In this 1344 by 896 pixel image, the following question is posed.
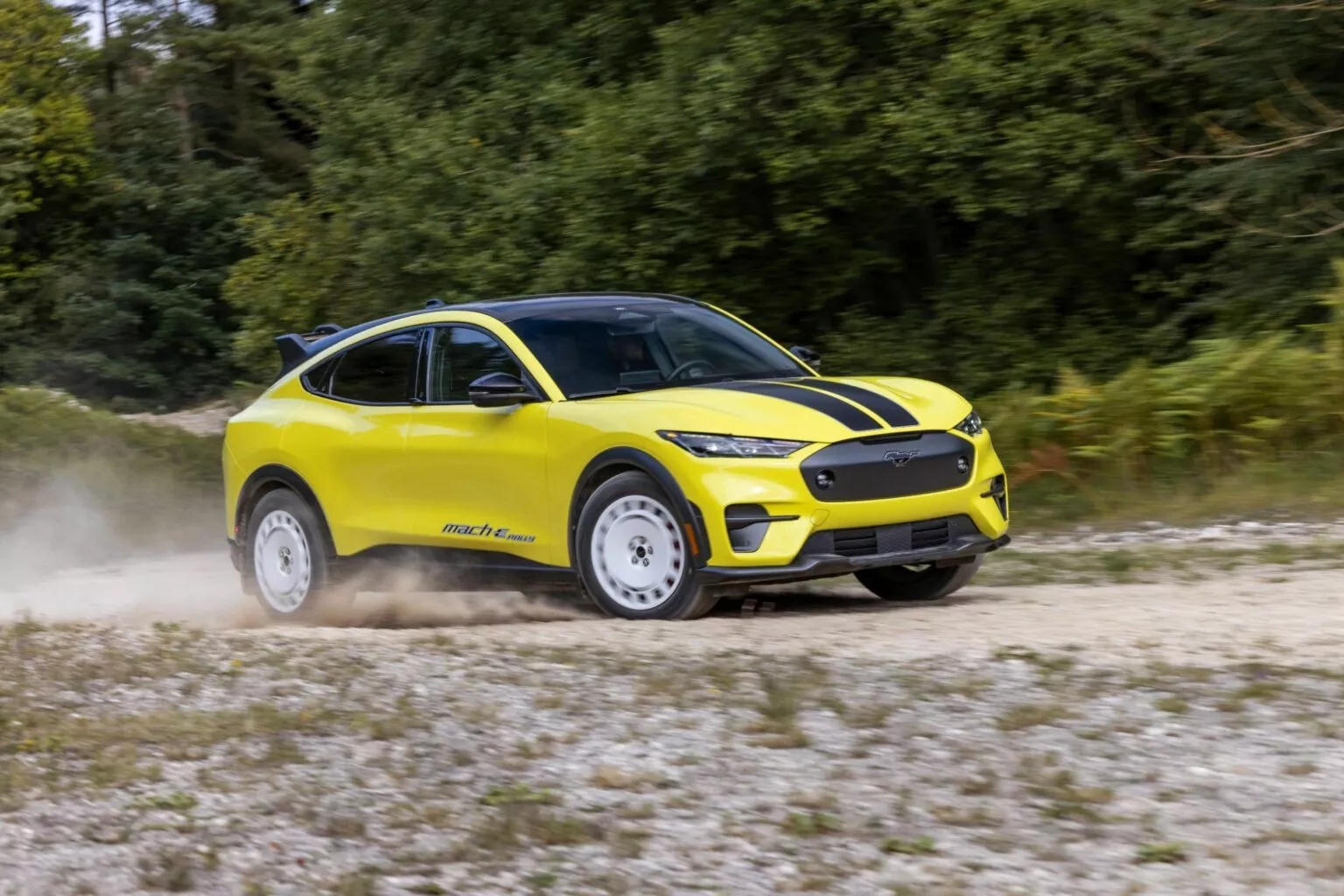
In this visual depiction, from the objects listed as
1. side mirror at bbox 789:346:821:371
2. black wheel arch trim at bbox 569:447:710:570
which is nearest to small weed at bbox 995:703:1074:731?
black wheel arch trim at bbox 569:447:710:570

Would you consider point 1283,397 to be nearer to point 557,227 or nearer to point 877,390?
point 877,390

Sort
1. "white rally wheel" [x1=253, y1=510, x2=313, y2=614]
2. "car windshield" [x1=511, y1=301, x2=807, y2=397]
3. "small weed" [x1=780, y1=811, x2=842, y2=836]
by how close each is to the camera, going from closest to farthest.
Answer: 1. "small weed" [x1=780, y1=811, x2=842, y2=836]
2. "car windshield" [x1=511, y1=301, x2=807, y2=397]
3. "white rally wheel" [x1=253, y1=510, x2=313, y2=614]

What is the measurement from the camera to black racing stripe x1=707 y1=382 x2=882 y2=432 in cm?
844

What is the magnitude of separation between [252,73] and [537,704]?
40.3 metres

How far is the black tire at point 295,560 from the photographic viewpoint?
10086 mm

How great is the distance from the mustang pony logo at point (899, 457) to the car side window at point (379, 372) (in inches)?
105

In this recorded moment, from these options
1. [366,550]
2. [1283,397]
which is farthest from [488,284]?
[366,550]

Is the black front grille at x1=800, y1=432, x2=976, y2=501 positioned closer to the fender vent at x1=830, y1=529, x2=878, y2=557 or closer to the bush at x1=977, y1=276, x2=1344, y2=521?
the fender vent at x1=830, y1=529, x2=878, y2=557

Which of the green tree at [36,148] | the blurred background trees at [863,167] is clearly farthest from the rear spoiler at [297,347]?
the green tree at [36,148]

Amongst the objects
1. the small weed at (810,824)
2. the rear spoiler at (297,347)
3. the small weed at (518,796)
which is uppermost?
the rear spoiler at (297,347)

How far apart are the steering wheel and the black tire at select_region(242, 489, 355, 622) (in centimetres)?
215

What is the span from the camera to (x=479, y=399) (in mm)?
8938

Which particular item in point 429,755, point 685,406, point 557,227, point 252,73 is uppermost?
point 252,73

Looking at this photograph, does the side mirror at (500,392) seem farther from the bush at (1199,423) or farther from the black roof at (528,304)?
the bush at (1199,423)
